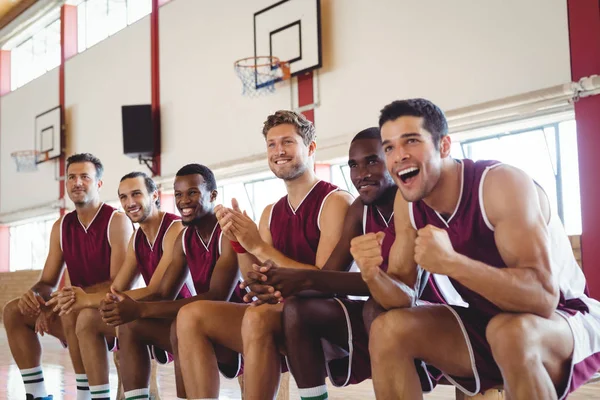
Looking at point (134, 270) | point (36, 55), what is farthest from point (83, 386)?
point (36, 55)

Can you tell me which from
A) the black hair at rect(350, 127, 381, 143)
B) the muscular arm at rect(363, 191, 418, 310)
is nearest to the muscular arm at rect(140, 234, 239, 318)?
the black hair at rect(350, 127, 381, 143)

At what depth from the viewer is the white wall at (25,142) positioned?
11.8 meters

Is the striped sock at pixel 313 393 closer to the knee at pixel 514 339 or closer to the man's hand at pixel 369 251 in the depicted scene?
the man's hand at pixel 369 251

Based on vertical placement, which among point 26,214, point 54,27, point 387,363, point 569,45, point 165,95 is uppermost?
point 54,27

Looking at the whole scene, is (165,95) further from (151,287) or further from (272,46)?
(151,287)

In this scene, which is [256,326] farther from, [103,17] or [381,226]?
[103,17]

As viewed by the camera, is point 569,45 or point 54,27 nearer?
point 569,45

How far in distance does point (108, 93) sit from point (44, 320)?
285 inches

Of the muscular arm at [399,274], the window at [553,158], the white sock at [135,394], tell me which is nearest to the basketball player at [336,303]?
the muscular arm at [399,274]

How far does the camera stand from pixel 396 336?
1864mm

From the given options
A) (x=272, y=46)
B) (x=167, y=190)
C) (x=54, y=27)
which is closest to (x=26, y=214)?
(x=54, y=27)

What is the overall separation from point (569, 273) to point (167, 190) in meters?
7.57

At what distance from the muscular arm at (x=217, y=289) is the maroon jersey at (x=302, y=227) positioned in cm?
21

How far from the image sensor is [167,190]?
30.0ft
